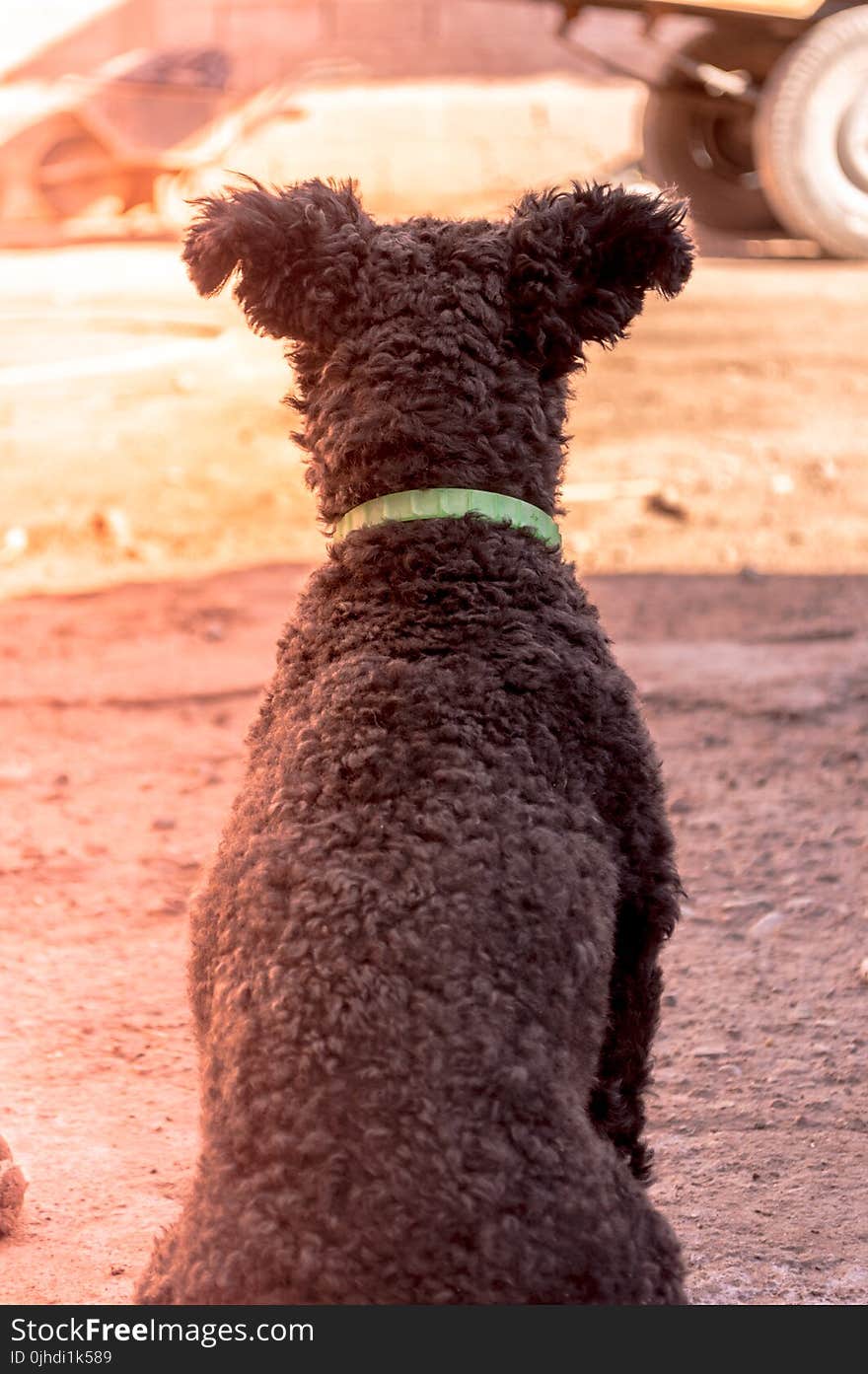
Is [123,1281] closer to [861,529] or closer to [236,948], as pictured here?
[236,948]

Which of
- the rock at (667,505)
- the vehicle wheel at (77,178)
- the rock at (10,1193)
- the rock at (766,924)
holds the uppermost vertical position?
the vehicle wheel at (77,178)

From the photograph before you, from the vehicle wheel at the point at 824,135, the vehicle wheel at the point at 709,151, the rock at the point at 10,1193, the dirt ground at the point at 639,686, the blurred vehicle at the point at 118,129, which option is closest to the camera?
the rock at the point at 10,1193

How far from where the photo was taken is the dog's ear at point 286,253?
7.96ft

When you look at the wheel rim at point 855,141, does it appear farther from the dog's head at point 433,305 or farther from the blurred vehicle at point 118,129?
the dog's head at point 433,305

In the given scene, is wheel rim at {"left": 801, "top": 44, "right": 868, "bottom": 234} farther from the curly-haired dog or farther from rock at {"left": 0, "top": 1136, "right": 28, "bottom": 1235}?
rock at {"left": 0, "top": 1136, "right": 28, "bottom": 1235}

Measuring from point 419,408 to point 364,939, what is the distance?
0.85 metres

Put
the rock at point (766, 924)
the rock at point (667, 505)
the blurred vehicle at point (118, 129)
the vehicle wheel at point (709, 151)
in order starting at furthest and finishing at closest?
the blurred vehicle at point (118, 129)
the vehicle wheel at point (709, 151)
the rock at point (667, 505)
the rock at point (766, 924)

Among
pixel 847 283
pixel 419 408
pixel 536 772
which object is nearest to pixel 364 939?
pixel 536 772

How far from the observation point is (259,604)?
7.05 m

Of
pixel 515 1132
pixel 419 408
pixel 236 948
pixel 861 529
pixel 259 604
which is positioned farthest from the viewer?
pixel 861 529

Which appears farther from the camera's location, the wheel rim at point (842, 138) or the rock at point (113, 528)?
the wheel rim at point (842, 138)

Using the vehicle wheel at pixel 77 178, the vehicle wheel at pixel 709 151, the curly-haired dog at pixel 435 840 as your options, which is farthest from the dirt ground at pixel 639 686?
the vehicle wheel at pixel 77 178

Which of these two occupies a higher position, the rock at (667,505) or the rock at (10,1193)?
the rock at (667,505)

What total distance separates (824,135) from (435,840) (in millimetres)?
11097
